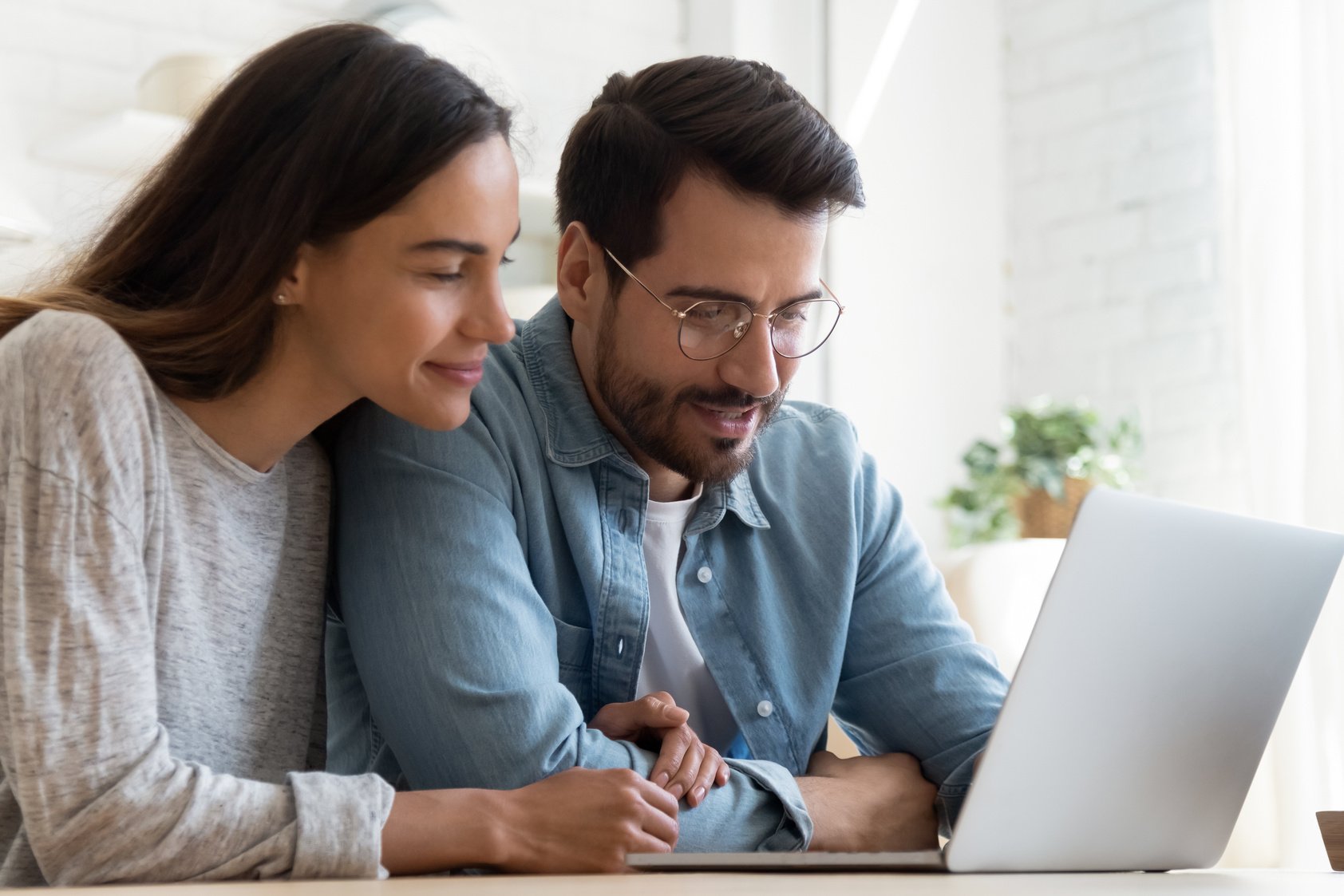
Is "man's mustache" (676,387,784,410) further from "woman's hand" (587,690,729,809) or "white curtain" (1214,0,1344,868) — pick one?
"white curtain" (1214,0,1344,868)

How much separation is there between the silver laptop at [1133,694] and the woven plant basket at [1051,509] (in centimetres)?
213

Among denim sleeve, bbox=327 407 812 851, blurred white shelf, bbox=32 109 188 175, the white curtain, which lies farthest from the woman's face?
the white curtain

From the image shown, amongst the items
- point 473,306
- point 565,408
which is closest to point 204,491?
point 473,306

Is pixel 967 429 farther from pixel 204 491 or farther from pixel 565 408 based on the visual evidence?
pixel 204 491

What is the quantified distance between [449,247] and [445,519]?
0.25 meters

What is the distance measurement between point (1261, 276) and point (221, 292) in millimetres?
2429

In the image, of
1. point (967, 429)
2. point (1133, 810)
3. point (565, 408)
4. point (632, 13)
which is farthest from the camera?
point (967, 429)

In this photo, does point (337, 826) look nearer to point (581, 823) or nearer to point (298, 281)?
point (581, 823)

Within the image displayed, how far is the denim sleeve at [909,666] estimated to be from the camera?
4.49 feet

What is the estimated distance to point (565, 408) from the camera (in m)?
1.40

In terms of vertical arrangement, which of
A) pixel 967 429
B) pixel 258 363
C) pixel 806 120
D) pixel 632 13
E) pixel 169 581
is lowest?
pixel 967 429

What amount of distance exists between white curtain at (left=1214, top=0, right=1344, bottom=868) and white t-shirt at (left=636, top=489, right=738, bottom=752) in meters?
1.71

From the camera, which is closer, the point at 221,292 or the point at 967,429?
the point at 221,292

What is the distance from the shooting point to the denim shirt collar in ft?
4.47
